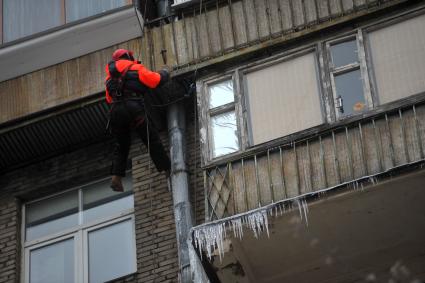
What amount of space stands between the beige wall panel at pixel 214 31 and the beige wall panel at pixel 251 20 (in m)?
0.38

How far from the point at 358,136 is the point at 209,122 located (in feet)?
6.28

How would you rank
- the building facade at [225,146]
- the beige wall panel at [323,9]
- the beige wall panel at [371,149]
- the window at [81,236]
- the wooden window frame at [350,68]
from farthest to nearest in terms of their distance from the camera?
the window at [81,236]
the beige wall panel at [323,9]
the wooden window frame at [350,68]
the building facade at [225,146]
the beige wall panel at [371,149]

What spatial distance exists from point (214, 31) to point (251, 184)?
2317mm

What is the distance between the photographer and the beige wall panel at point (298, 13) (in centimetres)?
1281

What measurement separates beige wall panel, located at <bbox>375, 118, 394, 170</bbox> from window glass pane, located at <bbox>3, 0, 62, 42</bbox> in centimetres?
476

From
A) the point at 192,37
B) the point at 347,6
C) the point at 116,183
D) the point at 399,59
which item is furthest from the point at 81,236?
the point at 399,59

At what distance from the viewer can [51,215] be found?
14.2 m

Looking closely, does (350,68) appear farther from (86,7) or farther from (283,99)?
(86,7)

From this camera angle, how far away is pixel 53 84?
45.8 ft

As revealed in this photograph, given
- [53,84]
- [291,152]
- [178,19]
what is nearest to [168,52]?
[178,19]

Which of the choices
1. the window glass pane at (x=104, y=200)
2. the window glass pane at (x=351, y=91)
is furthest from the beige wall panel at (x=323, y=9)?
the window glass pane at (x=104, y=200)

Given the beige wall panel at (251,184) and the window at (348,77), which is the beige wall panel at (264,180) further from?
the window at (348,77)

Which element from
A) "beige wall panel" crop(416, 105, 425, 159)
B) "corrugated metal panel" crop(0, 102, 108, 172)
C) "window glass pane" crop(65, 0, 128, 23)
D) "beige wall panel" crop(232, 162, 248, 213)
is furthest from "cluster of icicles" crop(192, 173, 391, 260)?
"window glass pane" crop(65, 0, 128, 23)

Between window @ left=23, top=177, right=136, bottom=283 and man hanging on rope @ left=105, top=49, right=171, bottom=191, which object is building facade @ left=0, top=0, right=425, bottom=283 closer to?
window @ left=23, top=177, right=136, bottom=283
